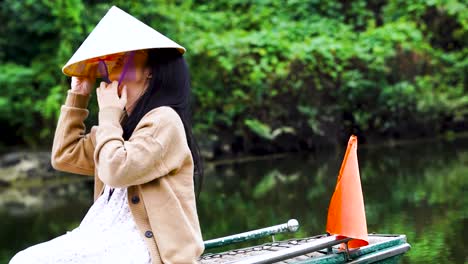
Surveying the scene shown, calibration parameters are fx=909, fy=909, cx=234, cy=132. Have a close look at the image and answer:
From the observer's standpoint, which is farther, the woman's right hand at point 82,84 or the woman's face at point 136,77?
the woman's right hand at point 82,84

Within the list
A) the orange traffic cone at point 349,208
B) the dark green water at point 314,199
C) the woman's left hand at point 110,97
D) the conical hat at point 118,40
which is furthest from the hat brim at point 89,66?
the dark green water at point 314,199

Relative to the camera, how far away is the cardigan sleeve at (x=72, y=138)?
3.02 metres

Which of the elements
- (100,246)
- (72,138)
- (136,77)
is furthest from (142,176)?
(72,138)

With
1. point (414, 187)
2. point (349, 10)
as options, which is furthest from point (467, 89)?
point (414, 187)

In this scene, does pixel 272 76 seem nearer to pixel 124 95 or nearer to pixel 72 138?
pixel 72 138

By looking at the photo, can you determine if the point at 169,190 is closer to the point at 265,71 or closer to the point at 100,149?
the point at 100,149

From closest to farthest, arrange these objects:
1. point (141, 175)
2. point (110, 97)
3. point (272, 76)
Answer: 1. point (141, 175)
2. point (110, 97)
3. point (272, 76)

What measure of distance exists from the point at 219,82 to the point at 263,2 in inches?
73.6

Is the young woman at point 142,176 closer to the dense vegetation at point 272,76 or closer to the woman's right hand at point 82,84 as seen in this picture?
the woman's right hand at point 82,84

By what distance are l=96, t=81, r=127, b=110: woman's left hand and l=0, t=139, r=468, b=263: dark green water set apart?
2356 mm

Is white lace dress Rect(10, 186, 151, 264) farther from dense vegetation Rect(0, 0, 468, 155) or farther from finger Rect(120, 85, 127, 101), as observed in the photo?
dense vegetation Rect(0, 0, 468, 155)

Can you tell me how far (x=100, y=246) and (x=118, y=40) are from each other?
2.03 ft

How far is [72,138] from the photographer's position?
119 inches

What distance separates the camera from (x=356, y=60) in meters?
12.5
